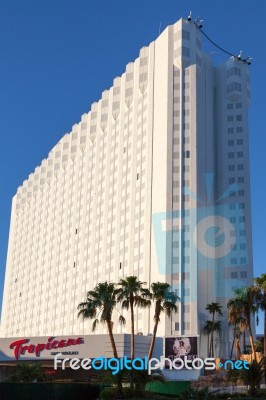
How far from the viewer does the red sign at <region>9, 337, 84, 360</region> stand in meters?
88.9

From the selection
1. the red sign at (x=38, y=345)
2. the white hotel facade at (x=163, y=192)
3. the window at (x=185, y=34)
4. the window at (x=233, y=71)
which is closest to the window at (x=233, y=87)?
the white hotel facade at (x=163, y=192)

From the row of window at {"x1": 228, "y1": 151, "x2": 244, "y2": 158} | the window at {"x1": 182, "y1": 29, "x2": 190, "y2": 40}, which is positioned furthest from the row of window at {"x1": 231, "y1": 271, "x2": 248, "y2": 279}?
the window at {"x1": 182, "y1": 29, "x2": 190, "y2": 40}

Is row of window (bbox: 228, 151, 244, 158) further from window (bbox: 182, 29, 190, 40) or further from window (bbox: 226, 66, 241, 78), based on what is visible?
window (bbox: 182, 29, 190, 40)

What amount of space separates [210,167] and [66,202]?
157 feet

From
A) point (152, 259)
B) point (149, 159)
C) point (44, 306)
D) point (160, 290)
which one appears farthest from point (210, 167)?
point (44, 306)

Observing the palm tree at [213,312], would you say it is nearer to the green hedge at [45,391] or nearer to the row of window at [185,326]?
the row of window at [185,326]

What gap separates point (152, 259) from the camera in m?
107

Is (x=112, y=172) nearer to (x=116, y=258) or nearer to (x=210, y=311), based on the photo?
(x=116, y=258)

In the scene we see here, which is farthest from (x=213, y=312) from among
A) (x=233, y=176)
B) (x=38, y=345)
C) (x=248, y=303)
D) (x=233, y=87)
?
(x=233, y=87)

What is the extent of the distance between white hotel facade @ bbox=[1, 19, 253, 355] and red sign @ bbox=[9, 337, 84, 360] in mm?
17711

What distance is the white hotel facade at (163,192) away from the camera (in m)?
106

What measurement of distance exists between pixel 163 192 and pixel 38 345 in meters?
36.9

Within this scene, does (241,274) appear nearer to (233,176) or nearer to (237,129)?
(233,176)

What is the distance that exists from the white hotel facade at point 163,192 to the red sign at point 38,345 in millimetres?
17711
